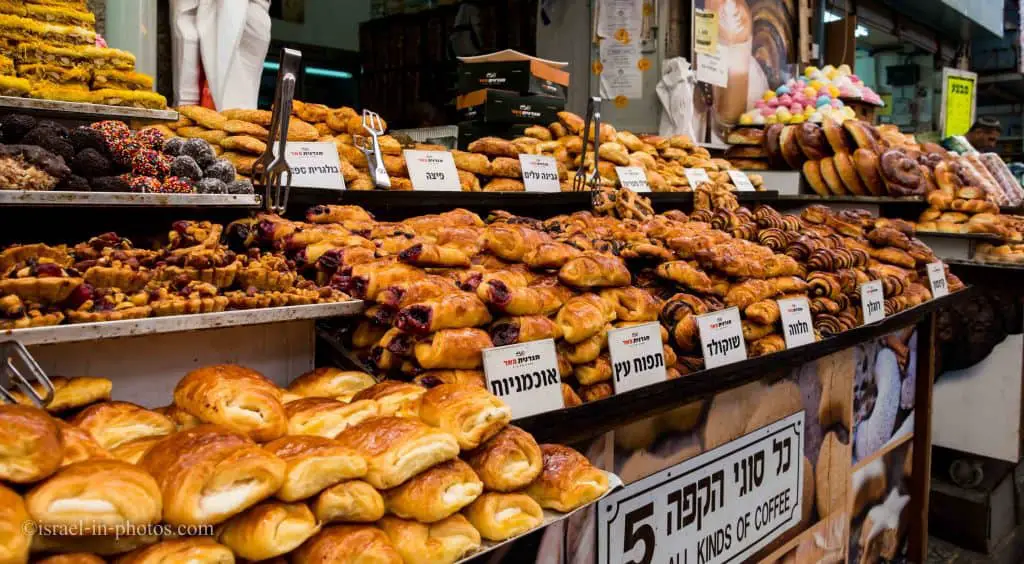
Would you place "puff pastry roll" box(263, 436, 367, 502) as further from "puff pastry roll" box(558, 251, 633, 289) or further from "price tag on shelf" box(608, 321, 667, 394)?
"puff pastry roll" box(558, 251, 633, 289)

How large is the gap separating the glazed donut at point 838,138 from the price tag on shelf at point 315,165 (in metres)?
3.52

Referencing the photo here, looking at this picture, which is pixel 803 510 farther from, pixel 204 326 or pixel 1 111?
pixel 1 111

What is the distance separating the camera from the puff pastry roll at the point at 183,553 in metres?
0.84

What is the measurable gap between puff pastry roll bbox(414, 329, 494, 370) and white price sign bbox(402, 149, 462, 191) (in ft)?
3.84

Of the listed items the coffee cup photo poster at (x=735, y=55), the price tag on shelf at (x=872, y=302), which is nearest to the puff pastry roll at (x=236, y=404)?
the price tag on shelf at (x=872, y=302)

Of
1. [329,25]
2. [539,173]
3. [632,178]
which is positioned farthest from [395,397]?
[329,25]

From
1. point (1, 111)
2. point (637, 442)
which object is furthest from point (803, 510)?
point (1, 111)

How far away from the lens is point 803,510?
2.49 m

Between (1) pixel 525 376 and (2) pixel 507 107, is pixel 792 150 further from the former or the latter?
(1) pixel 525 376

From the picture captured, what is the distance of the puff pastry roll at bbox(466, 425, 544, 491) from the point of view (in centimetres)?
118

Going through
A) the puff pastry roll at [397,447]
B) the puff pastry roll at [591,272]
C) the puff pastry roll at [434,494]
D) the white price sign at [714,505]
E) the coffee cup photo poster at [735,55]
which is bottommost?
the white price sign at [714,505]

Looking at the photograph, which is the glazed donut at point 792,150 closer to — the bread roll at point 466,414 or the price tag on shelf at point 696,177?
the price tag on shelf at point 696,177

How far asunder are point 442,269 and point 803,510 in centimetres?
154

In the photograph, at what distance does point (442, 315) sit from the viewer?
150 cm
